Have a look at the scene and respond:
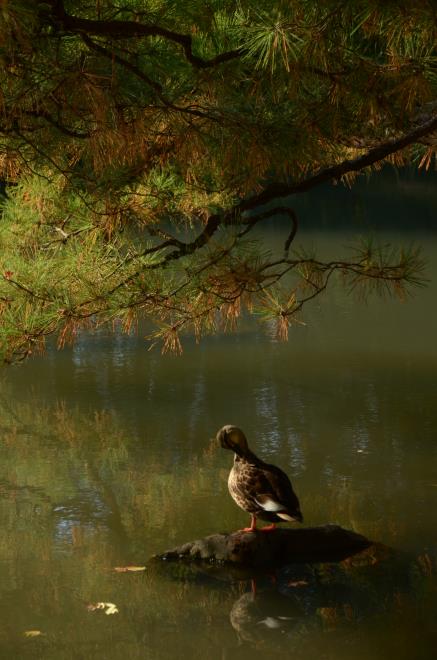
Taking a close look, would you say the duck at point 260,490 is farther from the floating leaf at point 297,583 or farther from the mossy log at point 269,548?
the floating leaf at point 297,583

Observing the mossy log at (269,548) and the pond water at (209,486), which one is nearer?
the pond water at (209,486)

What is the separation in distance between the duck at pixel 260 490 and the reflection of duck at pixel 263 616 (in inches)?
9.2

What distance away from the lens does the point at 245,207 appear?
2.94 meters

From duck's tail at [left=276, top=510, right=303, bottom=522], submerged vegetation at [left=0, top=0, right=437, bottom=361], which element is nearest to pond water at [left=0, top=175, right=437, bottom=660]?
duck's tail at [left=276, top=510, right=303, bottom=522]

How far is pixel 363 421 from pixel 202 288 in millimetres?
1714

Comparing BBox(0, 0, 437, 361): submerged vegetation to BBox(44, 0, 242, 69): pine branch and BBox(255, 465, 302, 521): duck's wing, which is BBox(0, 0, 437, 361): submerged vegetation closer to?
BBox(44, 0, 242, 69): pine branch

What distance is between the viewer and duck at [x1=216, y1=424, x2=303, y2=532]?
2.91 m

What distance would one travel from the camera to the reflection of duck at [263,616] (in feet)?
8.35

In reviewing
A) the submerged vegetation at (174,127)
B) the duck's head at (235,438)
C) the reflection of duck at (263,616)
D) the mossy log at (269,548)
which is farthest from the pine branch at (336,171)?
the reflection of duck at (263,616)

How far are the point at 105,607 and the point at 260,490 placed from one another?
51 centimetres

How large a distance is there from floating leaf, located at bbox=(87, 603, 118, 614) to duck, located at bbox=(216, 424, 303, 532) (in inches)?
17.9

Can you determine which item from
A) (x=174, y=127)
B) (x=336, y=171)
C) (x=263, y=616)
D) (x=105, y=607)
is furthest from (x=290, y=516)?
(x=174, y=127)

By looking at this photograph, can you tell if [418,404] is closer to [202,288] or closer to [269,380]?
[269,380]

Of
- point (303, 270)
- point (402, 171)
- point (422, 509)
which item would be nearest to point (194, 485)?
point (422, 509)
